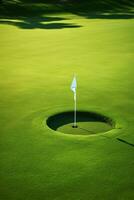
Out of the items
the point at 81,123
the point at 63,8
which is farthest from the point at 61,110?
the point at 63,8

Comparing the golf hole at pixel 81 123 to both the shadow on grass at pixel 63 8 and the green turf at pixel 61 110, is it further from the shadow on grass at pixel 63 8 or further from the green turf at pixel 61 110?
the shadow on grass at pixel 63 8

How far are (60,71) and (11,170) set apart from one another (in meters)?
7.73

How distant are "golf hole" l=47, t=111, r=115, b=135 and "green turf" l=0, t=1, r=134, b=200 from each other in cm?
22

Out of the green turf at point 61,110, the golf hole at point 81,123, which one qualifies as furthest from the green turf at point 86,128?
the green turf at point 61,110

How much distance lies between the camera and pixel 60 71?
A: 46.9 feet

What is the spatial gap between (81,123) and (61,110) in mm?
926

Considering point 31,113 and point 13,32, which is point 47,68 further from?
point 13,32

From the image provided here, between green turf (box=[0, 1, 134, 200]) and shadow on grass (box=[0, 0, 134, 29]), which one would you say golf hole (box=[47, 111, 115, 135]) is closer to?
green turf (box=[0, 1, 134, 200])

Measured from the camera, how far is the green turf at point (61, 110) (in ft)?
21.4

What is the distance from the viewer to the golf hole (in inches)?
348

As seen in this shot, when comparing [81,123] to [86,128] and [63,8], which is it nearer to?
[86,128]

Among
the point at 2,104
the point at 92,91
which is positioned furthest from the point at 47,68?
the point at 2,104

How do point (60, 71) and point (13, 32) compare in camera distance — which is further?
point (13, 32)

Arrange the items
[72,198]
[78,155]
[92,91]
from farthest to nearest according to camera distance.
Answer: [92,91] < [78,155] < [72,198]
